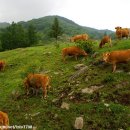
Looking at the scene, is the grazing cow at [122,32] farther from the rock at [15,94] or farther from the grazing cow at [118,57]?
the rock at [15,94]

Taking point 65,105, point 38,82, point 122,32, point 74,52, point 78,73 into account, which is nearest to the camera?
point 65,105

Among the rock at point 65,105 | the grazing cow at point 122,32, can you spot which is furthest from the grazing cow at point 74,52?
the rock at point 65,105

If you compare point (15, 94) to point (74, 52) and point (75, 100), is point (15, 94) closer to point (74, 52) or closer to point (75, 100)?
point (75, 100)

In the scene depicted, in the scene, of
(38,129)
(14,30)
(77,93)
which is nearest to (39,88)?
(77,93)

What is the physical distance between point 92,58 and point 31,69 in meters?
4.53

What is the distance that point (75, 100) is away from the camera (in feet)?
55.9

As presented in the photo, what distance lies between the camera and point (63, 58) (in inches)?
990

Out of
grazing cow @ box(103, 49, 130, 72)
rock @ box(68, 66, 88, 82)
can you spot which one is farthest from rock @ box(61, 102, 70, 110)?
grazing cow @ box(103, 49, 130, 72)

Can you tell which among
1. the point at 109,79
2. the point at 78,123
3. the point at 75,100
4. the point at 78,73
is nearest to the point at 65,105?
the point at 75,100

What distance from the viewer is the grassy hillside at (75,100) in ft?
49.3

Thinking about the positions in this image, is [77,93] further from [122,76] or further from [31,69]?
[31,69]

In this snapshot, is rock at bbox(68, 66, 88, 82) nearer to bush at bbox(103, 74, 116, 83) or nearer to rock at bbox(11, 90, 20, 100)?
bush at bbox(103, 74, 116, 83)

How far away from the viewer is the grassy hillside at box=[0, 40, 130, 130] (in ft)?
49.3

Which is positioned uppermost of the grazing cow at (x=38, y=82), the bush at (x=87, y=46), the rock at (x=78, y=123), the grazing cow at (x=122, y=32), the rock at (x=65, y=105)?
the grazing cow at (x=122, y=32)
